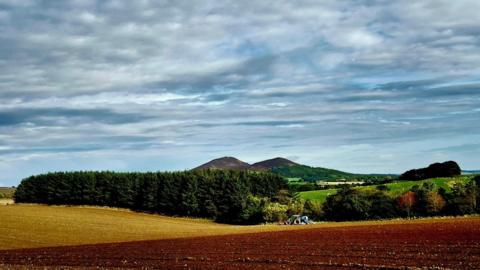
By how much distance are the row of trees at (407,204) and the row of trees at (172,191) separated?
60.2ft

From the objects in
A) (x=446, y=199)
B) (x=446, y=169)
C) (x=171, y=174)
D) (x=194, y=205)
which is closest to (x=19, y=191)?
(x=171, y=174)

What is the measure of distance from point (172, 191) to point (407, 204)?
5225 centimetres

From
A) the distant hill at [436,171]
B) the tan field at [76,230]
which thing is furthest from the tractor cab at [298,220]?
the distant hill at [436,171]

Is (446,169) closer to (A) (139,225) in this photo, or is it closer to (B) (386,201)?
(B) (386,201)

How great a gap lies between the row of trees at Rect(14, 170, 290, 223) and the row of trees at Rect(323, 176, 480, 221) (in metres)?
18.3

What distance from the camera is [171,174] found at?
127938 mm

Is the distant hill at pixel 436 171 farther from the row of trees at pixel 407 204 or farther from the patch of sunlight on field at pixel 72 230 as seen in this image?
the patch of sunlight on field at pixel 72 230

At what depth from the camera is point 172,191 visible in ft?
400

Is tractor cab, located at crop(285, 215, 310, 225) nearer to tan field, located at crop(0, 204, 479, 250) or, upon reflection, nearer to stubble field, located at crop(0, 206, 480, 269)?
tan field, located at crop(0, 204, 479, 250)

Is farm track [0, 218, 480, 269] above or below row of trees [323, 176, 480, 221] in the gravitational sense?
below

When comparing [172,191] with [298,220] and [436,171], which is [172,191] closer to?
[298,220]

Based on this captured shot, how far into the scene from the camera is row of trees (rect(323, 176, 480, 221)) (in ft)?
322

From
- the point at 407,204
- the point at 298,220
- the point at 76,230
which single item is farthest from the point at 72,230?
the point at 407,204

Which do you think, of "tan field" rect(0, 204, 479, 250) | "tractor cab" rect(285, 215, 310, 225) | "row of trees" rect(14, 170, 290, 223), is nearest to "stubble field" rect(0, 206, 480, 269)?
"tan field" rect(0, 204, 479, 250)
